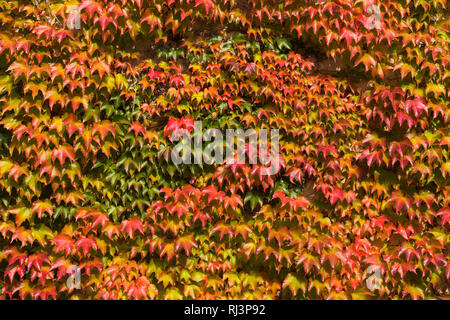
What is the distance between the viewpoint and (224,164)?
10.1ft

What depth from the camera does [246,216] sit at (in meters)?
3.18

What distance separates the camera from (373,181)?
3.16 m

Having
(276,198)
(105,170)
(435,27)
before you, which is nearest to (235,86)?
(276,198)

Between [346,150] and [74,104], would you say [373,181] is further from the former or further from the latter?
[74,104]

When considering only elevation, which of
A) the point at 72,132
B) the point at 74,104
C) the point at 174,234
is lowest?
the point at 174,234

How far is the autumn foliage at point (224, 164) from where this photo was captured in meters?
2.97

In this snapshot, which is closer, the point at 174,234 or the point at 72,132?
the point at 72,132

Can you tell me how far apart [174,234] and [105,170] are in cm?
80

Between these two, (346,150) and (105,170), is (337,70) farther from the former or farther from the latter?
(105,170)

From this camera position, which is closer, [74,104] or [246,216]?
[74,104]

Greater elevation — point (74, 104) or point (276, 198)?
point (74, 104)

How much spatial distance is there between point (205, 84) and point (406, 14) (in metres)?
1.83

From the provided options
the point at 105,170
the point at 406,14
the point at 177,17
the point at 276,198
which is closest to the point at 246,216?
the point at 276,198

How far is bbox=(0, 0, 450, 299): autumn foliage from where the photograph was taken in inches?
117
